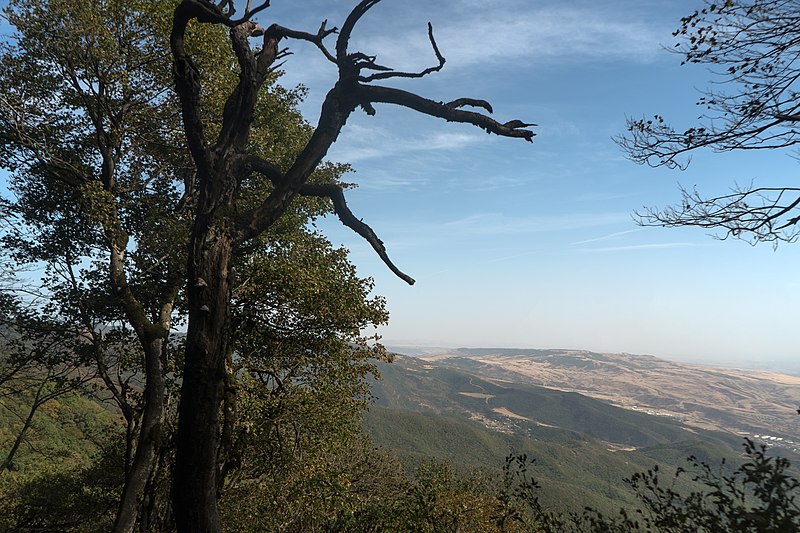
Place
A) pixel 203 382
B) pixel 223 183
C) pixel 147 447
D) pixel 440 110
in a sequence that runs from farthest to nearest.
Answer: pixel 147 447 < pixel 440 110 < pixel 223 183 < pixel 203 382

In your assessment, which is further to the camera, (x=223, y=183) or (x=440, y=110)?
(x=440, y=110)

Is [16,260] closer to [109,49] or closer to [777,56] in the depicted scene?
[109,49]

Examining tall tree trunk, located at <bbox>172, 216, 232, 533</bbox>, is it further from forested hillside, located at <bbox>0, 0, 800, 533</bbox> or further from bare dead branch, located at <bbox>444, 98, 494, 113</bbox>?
bare dead branch, located at <bbox>444, 98, 494, 113</bbox>

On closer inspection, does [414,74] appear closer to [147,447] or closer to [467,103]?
[467,103]

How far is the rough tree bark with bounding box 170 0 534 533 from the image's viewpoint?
560 cm

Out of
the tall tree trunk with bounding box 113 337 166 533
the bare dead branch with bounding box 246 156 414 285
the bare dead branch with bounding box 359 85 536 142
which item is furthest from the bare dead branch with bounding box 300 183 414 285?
the tall tree trunk with bounding box 113 337 166 533

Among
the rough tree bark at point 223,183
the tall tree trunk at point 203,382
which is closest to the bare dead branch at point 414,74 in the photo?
the rough tree bark at point 223,183

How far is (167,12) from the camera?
44.3ft

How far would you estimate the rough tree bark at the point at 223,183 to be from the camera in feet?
18.4

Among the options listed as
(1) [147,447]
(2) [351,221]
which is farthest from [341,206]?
(1) [147,447]

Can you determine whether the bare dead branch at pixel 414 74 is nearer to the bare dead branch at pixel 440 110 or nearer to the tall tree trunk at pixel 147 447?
the bare dead branch at pixel 440 110

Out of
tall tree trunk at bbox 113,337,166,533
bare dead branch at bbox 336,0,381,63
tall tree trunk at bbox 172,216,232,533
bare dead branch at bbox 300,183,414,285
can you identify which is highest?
bare dead branch at bbox 336,0,381,63

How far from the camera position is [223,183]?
6797 millimetres

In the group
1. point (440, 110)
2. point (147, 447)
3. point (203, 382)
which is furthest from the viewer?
point (147, 447)
